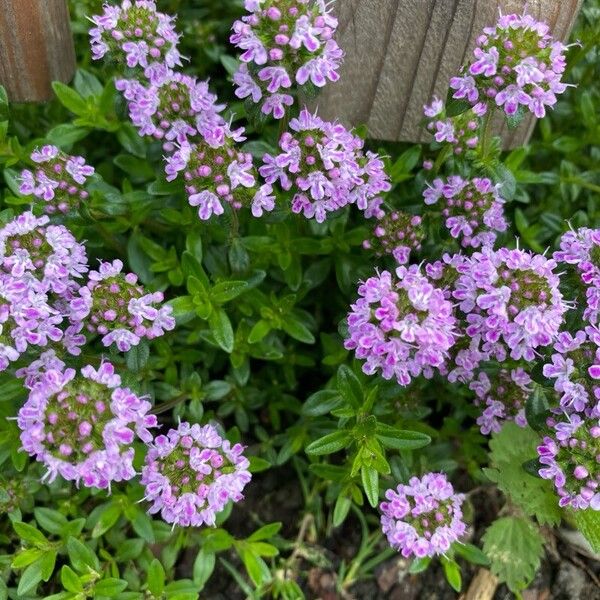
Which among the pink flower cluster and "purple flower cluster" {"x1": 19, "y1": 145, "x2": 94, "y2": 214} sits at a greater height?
"purple flower cluster" {"x1": 19, "y1": 145, "x2": 94, "y2": 214}

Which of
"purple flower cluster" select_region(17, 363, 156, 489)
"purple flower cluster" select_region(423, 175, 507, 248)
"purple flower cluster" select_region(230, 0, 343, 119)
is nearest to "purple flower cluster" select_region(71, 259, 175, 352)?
"purple flower cluster" select_region(17, 363, 156, 489)

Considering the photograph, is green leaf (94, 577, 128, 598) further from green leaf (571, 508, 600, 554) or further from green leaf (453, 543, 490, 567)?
green leaf (571, 508, 600, 554)

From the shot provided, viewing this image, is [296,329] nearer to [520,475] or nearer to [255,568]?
[255,568]

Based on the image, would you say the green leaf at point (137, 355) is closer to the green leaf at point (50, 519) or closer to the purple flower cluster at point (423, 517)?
the green leaf at point (50, 519)

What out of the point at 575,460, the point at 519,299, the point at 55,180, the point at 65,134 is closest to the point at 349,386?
the point at 519,299

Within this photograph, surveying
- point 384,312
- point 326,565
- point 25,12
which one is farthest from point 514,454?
point 25,12

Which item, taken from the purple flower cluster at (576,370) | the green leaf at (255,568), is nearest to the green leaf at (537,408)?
the purple flower cluster at (576,370)
